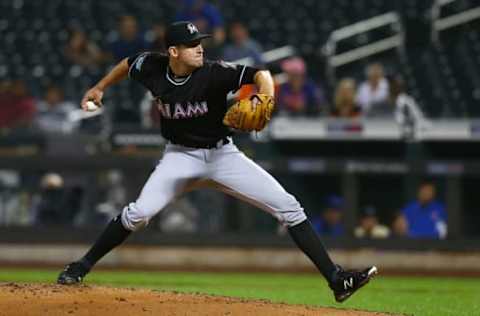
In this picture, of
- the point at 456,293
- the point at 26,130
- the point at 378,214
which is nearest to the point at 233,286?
the point at 456,293

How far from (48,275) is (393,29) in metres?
6.61

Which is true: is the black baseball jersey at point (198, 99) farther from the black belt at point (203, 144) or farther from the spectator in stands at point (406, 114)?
the spectator in stands at point (406, 114)

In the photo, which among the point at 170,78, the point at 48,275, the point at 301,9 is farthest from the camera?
the point at 301,9

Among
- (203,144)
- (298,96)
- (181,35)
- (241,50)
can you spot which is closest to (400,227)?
(298,96)

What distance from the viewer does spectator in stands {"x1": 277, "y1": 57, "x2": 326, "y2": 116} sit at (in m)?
13.3

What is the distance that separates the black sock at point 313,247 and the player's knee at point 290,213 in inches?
1.4

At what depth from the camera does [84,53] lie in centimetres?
1580

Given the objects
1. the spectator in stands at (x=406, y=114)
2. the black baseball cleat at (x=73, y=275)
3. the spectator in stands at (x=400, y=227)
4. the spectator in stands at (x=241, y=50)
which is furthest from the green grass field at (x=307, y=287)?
the spectator in stands at (x=241, y=50)

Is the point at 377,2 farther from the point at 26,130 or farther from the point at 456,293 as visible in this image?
the point at 456,293

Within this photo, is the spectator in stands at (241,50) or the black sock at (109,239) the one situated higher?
the spectator in stands at (241,50)

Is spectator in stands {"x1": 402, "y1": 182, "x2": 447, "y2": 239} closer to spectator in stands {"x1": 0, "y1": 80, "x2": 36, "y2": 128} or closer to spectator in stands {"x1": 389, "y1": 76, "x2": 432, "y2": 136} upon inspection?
spectator in stands {"x1": 389, "y1": 76, "x2": 432, "y2": 136}

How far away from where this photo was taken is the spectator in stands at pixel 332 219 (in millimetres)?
12938

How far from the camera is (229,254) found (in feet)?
42.8

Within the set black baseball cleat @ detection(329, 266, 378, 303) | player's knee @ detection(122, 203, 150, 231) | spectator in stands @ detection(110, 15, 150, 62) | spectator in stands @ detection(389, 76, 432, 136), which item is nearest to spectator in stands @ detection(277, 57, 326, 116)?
spectator in stands @ detection(389, 76, 432, 136)
